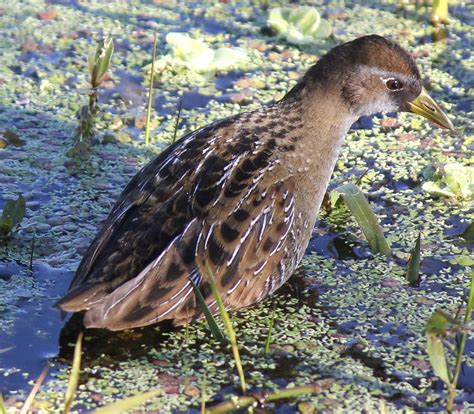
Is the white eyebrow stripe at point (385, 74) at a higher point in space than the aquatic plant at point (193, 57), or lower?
higher

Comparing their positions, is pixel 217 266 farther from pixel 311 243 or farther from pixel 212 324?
pixel 311 243

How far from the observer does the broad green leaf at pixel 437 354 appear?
3859 millimetres

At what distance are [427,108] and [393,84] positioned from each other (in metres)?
0.29

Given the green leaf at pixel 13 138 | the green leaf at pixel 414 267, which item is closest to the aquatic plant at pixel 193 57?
the green leaf at pixel 13 138

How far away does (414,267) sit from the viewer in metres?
5.07

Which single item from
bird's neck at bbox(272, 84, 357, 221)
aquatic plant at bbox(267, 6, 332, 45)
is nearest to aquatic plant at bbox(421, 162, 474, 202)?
bird's neck at bbox(272, 84, 357, 221)

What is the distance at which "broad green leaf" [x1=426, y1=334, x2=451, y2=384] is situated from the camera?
3.86m

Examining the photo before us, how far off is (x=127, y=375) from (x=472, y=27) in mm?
4379

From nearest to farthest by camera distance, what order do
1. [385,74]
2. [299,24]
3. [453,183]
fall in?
[385,74] → [453,183] → [299,24]

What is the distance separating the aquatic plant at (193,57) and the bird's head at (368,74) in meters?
1.73

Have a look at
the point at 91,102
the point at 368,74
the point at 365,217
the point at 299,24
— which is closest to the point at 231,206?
the point at 365,217

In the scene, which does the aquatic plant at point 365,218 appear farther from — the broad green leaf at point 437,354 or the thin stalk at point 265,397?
the broad green leaf at point 437,354

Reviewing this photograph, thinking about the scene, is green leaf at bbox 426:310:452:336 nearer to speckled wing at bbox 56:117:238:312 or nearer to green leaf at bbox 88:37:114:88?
speckled wing at bbox 56:117:238:312

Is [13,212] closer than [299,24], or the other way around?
[13,212]
